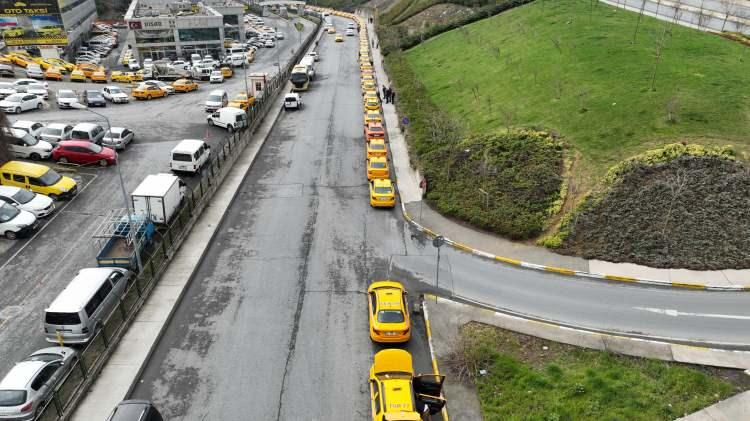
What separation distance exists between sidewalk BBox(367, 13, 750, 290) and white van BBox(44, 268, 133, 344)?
47.2ft

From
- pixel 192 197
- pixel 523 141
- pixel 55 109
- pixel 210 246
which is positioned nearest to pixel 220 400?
pixel 210 246

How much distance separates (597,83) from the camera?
3562 centimetres

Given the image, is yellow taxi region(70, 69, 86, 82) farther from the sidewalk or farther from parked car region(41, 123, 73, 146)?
the sidewalk

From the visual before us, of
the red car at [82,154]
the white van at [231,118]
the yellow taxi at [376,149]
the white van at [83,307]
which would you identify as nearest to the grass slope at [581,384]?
the white van at [83,307]

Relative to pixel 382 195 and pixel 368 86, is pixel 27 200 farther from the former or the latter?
pixel 368 86

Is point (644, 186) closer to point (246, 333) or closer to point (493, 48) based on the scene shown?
point (246, 333)

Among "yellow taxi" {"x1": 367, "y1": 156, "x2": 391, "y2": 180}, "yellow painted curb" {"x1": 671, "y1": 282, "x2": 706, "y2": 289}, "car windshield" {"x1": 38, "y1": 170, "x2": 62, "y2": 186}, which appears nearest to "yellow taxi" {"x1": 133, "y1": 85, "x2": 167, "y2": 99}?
"car windshield" {"x1": 38, "y1": 170, "x2": 62, "y2": 186}

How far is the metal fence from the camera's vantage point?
15078 millimetres

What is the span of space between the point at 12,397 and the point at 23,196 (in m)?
15.6

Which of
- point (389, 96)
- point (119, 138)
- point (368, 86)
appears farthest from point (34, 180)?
point (368, 86)

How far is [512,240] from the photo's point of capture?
24531 millimetres

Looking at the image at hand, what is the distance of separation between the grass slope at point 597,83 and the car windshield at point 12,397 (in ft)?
80.6

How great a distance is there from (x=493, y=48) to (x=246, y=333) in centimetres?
4361

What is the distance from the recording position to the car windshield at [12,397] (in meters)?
14.4
